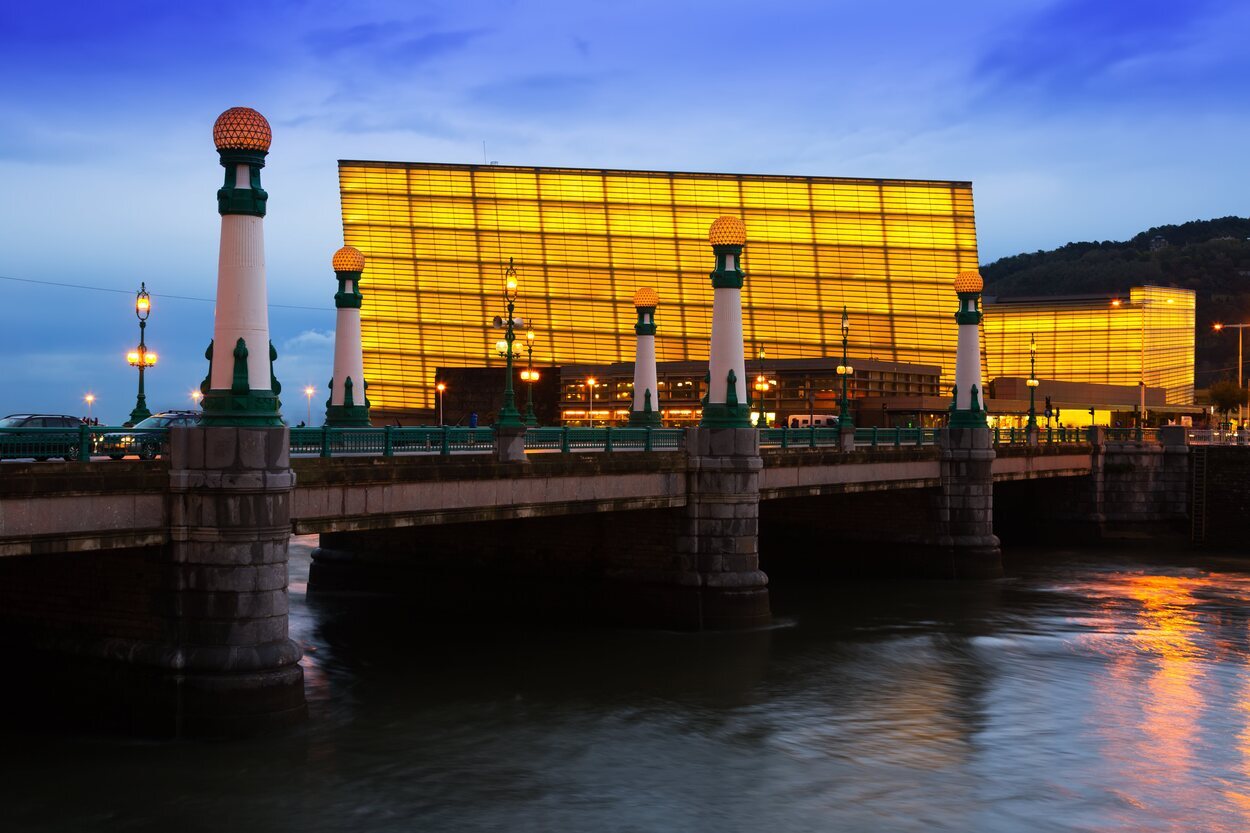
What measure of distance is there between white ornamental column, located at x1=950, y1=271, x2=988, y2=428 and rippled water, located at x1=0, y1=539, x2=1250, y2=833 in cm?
1185

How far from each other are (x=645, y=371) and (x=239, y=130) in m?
24.5

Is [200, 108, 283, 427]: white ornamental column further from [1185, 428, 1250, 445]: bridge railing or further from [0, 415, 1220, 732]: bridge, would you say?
[1185, 428, 1250, 445]: bridge railing

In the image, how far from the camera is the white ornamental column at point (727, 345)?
3453 centimetres

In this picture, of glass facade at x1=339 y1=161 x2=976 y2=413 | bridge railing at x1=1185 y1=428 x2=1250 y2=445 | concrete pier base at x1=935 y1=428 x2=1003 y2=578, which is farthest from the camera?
glass facade at x1=339 y1=161 x2=976 y2=413

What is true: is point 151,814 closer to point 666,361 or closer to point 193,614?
point 193,614

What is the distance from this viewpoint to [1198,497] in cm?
6356

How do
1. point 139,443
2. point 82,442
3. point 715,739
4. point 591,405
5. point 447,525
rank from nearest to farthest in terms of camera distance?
point 82,442 < point 139,443 < point 715,739 < point 447,525 < point 591,405

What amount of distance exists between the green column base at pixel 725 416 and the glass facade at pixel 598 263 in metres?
74.6

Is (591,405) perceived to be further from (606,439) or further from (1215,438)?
(606,439)

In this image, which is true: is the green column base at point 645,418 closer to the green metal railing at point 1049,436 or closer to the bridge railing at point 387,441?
the bridge railing at point 387,441

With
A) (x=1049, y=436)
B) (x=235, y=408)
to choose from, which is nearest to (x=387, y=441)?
(x=235, y=408)

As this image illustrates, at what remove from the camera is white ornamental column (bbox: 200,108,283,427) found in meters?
22.0

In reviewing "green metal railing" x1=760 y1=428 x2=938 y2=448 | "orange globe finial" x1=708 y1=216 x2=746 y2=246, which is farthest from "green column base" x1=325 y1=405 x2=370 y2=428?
"green metal railing" x1=760 y1=428 x2=938 y2=448

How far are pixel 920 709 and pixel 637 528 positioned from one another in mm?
9976
